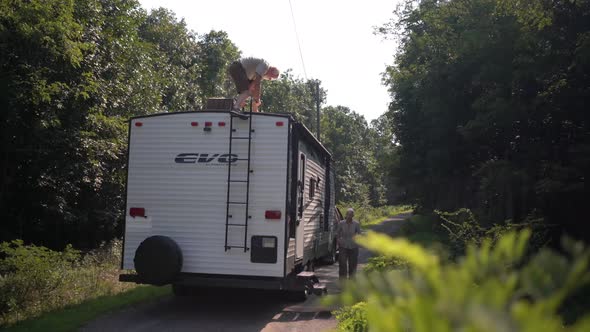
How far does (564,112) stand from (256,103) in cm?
767

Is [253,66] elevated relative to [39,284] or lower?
elevated

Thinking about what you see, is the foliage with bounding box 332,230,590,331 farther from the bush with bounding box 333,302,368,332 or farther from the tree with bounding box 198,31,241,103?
the tree with bounding box 198,31,241,103

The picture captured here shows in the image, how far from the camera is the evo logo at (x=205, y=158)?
30.9ft

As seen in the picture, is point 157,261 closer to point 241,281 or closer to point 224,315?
point 241,281

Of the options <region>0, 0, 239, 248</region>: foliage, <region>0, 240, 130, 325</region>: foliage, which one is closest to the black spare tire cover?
<region>0, 240, 130, 325</region>: foliage

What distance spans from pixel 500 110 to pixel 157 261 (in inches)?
438

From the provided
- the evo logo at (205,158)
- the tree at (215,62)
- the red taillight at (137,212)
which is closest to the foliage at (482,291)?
the evo logo at (205,158)

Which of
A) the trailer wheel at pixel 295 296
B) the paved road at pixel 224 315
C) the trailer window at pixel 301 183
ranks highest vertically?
the trailer window at pixel 301 183

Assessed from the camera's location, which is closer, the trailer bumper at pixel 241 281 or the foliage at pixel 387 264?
the foliage at pixel 387 264

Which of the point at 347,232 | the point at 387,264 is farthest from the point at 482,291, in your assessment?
the point at 347,232

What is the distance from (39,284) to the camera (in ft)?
33.5

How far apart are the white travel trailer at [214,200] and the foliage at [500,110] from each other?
674 centimetres

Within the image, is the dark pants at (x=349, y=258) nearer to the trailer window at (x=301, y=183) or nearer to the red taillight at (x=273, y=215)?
the trailer window at (x=301, y=183)

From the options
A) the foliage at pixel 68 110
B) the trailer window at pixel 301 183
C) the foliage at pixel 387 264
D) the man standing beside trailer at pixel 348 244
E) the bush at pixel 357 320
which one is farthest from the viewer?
the foliage at pixel 68 110
